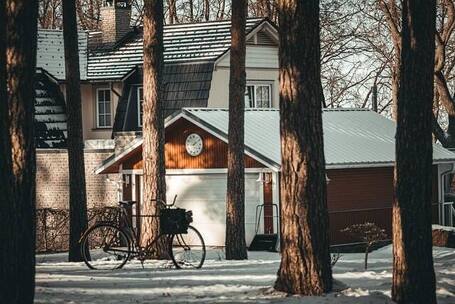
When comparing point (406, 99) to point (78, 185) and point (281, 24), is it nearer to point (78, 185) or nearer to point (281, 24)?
point (281, 24)

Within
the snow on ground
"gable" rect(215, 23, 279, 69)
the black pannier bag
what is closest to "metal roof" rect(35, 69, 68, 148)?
"gable" rect(215, 23, 279, 69)

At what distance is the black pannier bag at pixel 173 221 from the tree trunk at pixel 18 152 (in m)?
6.68

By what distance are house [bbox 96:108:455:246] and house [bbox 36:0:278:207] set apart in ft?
8.03

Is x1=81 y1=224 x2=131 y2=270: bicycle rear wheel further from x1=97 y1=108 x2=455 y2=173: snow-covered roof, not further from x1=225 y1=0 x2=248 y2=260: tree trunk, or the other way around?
x1=97 y1=108 x2=455 y2=173: snow-covered roof

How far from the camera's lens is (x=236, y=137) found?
26984 millimetres

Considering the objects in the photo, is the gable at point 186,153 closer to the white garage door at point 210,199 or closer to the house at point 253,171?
the house at point 253,171

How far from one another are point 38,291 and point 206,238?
19.5 m

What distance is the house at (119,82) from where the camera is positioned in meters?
41.1

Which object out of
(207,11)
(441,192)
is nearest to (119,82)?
(207,11)

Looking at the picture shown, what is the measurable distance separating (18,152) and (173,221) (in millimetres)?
7021

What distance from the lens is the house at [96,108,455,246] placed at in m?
34.4

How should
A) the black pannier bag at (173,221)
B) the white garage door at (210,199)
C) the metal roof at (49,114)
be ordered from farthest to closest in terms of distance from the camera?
the metal roof at (49,114) < the white garage door at (210,199) < the black pannier bag at (173,221)

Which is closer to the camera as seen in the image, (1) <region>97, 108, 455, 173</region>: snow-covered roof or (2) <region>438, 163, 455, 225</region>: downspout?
(1) <region>97, 108, 455, 173</region>: snow-covered roof

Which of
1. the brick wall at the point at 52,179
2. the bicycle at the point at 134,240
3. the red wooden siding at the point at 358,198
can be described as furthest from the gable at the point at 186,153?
the bicycle at the point at 134,240
